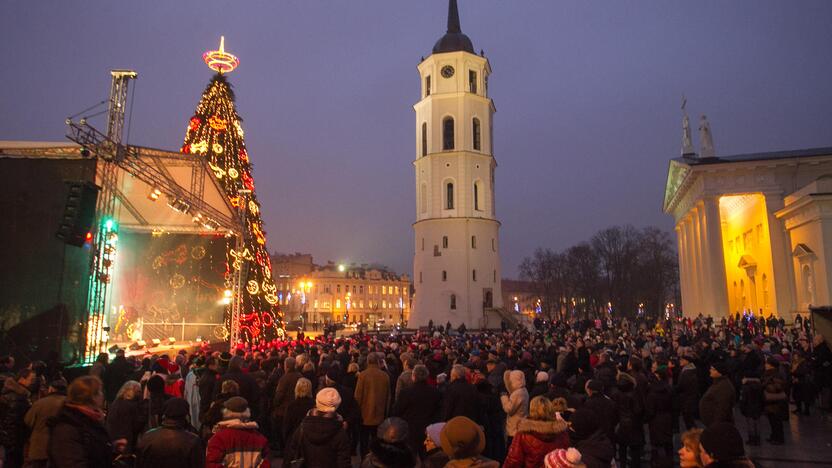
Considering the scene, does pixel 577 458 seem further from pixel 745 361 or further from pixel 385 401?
pixel 745 361

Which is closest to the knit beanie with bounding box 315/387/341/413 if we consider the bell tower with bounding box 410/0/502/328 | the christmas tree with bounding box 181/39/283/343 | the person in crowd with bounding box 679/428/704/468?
the person in crowd with bounding box 679/428/704/468

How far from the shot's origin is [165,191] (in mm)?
19281

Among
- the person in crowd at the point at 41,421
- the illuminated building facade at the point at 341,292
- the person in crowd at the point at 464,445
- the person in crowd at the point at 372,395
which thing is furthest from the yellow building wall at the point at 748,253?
the illuminated building facade at the point at 341,292

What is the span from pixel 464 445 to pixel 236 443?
2019 mm

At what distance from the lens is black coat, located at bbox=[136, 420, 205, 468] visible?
4.45m

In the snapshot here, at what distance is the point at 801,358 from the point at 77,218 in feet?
57.0

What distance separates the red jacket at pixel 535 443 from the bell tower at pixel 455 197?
155 feet

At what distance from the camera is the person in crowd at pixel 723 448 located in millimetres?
3740

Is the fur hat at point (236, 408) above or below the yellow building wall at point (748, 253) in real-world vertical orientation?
below

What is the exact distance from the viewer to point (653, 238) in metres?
80.8

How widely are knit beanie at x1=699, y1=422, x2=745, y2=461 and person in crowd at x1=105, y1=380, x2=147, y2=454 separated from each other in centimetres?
571

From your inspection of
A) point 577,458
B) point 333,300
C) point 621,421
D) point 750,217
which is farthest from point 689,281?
point 333,300

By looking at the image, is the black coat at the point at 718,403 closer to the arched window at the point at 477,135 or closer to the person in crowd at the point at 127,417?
the person in crowd at the point at 127,417

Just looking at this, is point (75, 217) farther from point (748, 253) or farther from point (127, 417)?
point (748, 253)
